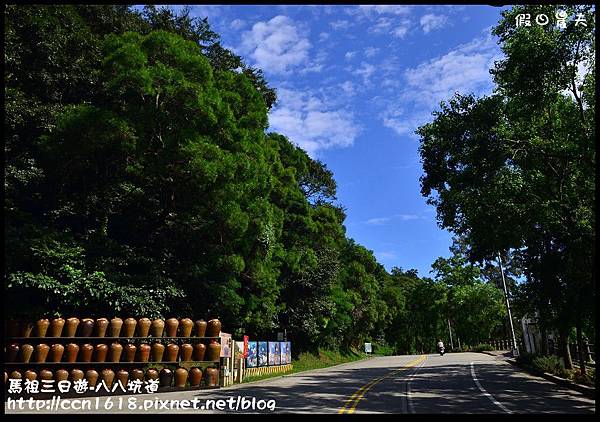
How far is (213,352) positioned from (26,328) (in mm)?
6370

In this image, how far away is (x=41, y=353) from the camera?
15.9 m

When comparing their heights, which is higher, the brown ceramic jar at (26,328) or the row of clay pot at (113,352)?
the brown ceramic jar at (26,328)

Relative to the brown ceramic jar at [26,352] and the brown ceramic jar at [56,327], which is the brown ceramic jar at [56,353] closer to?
the brown ceramic jar at [56,327]

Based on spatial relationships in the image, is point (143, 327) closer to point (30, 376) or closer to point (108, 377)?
point (108, 377)

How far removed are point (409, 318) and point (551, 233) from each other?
55.1 metres

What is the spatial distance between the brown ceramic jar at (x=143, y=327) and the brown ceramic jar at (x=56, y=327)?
2.56 m

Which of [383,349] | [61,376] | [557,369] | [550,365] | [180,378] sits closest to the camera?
[61,376]

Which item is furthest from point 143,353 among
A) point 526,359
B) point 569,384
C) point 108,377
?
point 526,359

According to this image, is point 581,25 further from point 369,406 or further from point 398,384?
point 398,384

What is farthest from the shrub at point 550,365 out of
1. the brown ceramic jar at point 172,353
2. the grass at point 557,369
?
the brown ceramic jar at point 172,353

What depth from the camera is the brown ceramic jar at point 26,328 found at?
634 inches

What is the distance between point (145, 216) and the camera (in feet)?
75.2

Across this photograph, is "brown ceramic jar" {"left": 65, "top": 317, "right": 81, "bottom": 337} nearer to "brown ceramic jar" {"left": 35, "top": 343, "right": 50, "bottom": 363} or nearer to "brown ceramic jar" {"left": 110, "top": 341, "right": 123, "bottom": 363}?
"brown ceramic jar" {"left": 35, "top": 343, "right": 50, "bottom": 363}
